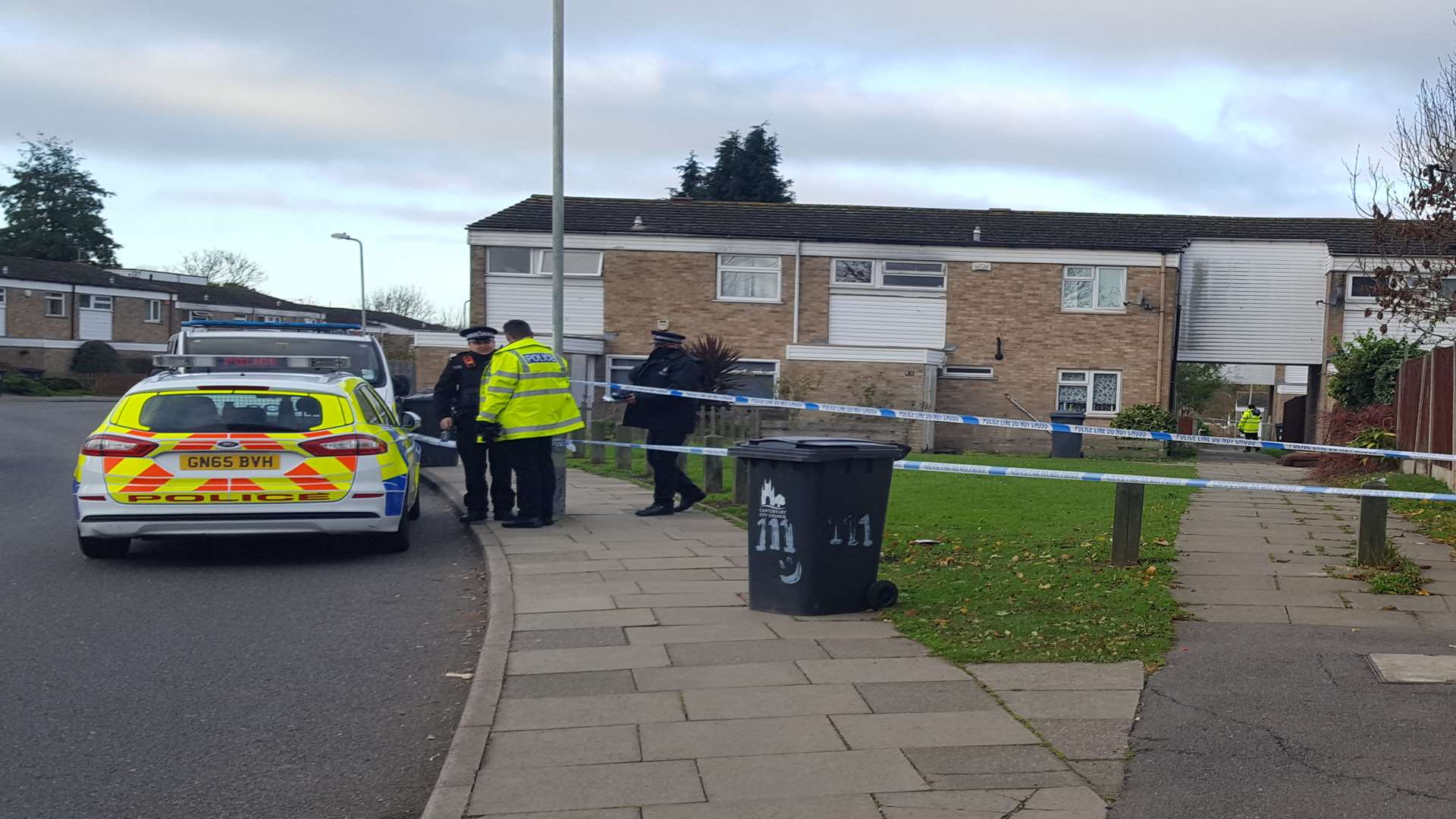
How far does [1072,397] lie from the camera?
29.8 metres

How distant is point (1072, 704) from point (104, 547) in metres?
6.56

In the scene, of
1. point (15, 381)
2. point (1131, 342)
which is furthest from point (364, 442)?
point (15, 381)

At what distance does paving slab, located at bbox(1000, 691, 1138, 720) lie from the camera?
4.82 m

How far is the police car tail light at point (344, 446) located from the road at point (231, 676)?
761 mm

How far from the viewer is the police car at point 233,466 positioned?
8367 millimetres

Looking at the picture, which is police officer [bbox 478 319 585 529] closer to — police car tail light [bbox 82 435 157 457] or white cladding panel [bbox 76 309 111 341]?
police car tail light [bbox 82 435 157 457]

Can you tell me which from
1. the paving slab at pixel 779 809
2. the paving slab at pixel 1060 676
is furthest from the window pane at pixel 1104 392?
the paving slab at pixel 779 809

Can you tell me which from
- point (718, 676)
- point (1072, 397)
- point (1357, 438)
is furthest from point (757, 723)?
point (1072, 397)

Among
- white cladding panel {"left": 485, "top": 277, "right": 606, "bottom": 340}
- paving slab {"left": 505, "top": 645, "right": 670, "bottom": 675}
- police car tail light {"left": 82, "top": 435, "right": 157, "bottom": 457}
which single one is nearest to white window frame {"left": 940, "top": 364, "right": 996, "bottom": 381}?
white cladding panel {"left": 485, "top": 277, "right": 606, "bottom": 340}

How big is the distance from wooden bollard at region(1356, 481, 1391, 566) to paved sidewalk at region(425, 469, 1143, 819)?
3140 mm

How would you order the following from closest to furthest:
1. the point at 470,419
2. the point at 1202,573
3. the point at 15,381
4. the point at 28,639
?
the point at 28,639 < the point at 1202,573 < the point at 470,419 < the point at 15,381

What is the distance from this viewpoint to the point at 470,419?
36.0 feet

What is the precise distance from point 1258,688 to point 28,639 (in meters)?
5.53

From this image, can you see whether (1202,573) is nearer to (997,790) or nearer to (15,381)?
(997,790)
